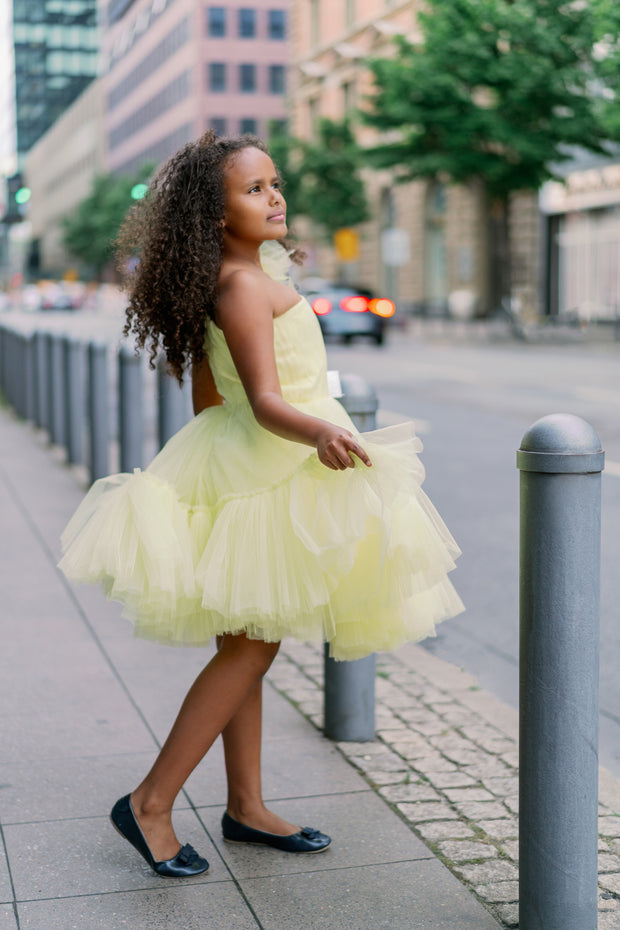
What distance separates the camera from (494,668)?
5.03 metres

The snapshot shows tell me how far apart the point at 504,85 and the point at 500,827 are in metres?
28.6

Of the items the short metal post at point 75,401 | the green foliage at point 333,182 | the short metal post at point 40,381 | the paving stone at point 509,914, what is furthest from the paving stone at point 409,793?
the green foliage at point 333,182

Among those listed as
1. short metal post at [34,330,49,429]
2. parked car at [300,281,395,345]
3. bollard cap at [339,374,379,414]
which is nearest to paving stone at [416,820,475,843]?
bollard cap at [339,374,379,414]

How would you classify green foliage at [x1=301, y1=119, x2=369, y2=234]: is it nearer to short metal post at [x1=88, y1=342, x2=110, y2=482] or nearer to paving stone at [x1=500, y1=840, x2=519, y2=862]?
short metal post at [x1=88, y1=342, x2=110, y2=482]

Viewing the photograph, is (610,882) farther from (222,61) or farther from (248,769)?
(222,61)

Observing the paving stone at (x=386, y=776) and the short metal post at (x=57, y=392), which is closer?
the paving stone at (x=386, y=776)

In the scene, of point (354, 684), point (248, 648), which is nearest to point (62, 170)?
point (354, 684)

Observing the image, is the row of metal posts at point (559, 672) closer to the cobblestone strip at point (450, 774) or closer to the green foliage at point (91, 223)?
the cobblestone strip at point (450, 774)

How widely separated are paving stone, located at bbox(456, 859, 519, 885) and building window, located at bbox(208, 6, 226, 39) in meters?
82.4

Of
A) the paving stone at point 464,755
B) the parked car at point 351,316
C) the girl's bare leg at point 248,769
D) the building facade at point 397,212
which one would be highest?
the building facade at point 397,212

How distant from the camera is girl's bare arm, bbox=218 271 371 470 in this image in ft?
8.57

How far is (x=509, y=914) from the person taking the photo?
274 centimetres

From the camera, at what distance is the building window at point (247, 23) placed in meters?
80.6

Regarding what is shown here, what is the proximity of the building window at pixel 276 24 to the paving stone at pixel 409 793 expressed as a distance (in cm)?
8288
